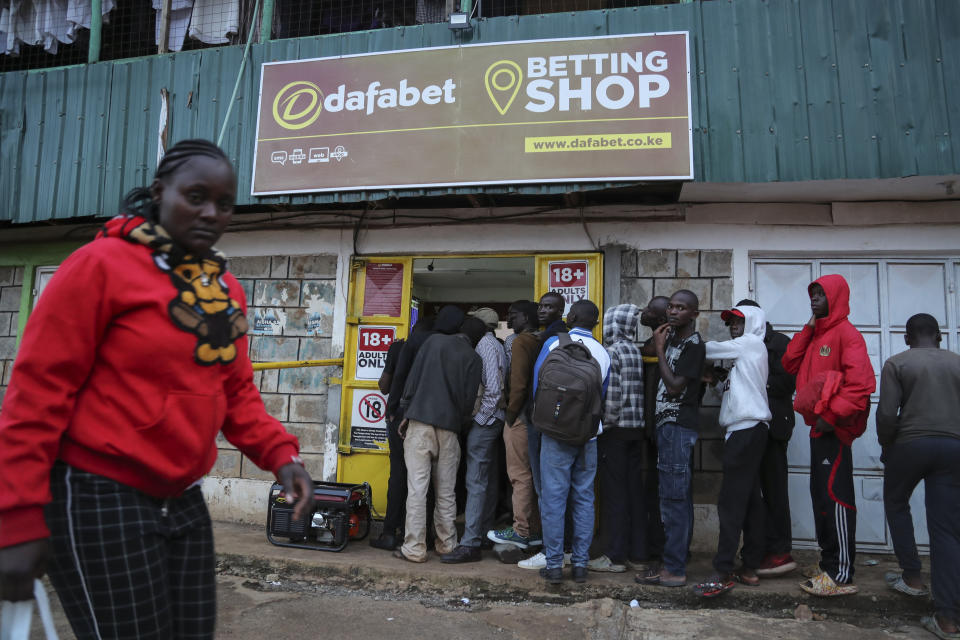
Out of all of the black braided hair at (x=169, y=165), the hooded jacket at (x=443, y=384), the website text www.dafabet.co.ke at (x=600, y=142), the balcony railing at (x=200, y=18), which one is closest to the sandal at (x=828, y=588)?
the hooded jacket at (x=443, y=384)

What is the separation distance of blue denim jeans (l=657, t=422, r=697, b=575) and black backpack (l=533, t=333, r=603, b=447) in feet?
1.75

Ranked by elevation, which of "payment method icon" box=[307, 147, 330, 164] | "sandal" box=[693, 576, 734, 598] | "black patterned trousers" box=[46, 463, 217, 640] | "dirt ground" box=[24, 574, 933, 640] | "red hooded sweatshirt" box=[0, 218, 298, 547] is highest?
"payment method icon" box=[307, 147, 330, 164]

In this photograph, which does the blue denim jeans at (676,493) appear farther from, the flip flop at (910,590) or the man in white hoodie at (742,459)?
the flip flop at (910,590)

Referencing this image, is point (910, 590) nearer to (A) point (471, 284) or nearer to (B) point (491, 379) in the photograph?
(B) point (491, 379)

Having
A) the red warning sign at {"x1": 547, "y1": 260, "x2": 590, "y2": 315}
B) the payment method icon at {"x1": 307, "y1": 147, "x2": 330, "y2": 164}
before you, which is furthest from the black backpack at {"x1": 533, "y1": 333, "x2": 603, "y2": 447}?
the payment method icon at {"x1": 307, "y1": 147, "x2": 330, "y2": 164}

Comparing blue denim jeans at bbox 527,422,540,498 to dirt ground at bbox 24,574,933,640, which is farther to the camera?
blue denim jeans at bbox 527,422,540,498

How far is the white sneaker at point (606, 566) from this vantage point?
16.1 feet

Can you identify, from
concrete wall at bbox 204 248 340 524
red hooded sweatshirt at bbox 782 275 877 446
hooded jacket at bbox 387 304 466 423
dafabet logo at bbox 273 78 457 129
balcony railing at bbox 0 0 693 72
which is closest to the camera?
red hooded sweatshirt at bbox 782 275 877 446

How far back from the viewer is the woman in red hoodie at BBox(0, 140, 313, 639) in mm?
1463

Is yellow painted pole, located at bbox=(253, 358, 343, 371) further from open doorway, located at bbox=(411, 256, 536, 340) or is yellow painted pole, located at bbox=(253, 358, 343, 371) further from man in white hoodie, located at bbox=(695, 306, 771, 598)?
man in white hoodie, located at bbox=(695, 306, 771, 598)

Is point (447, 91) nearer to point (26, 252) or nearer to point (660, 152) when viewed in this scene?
point (660, 152)

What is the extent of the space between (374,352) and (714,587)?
3694mm

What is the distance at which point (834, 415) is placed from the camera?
4207mm

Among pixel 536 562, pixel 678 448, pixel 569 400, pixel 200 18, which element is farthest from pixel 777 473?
pixel 200 18
